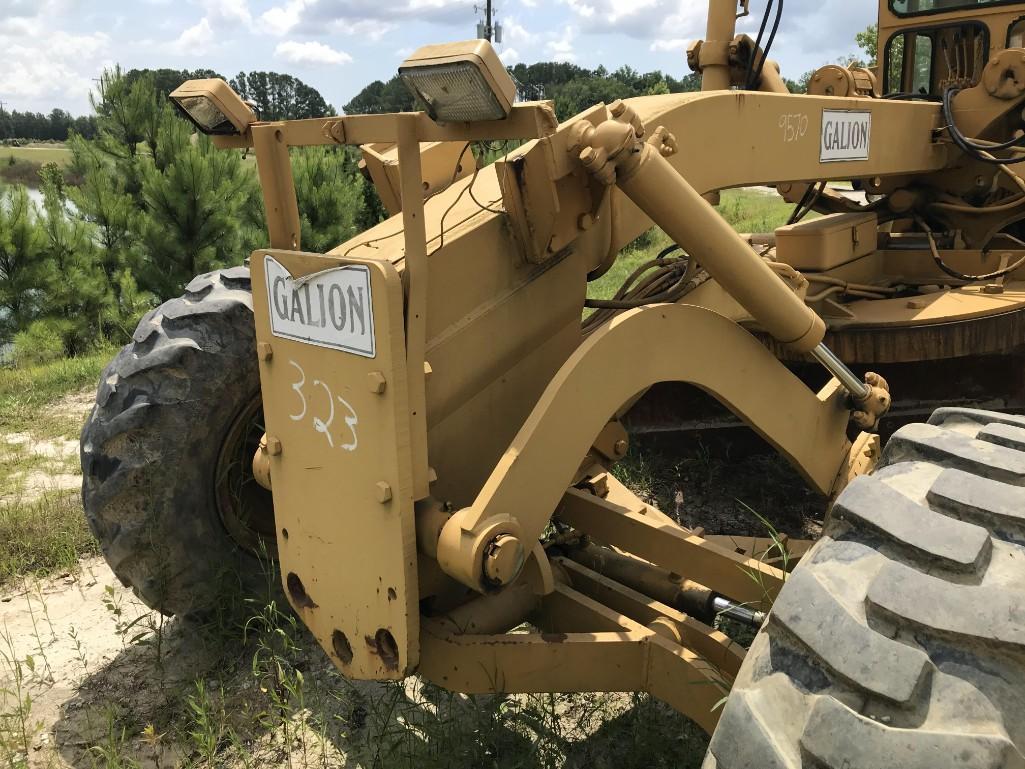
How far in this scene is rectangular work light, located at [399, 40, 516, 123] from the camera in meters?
1.73

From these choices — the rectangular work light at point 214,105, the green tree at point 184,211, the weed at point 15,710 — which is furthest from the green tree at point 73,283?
the rectangular work light at point 214,105

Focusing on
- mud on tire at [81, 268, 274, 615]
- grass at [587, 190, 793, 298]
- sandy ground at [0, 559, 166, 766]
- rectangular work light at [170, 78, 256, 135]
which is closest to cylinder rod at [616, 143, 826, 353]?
rectangular work light at [170, 78, 256, 135]

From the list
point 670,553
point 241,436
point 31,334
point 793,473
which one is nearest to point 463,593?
point 670,553

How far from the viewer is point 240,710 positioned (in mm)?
3125

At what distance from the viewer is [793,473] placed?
15.5 ft

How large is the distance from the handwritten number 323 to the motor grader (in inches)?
0.5

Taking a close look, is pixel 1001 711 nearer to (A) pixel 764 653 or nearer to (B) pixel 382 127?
(A) pixel 764 653

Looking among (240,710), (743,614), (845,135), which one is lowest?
(240,710)

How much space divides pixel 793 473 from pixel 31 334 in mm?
8360

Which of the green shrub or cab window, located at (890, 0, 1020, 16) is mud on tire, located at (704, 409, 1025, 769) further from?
the green shrub

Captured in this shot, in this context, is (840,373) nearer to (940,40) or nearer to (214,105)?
(214,105)

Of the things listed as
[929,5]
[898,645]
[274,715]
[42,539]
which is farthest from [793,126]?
[42,539]

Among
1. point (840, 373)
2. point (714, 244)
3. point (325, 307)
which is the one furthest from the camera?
point (840, 373)

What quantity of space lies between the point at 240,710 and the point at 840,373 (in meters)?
2.31
